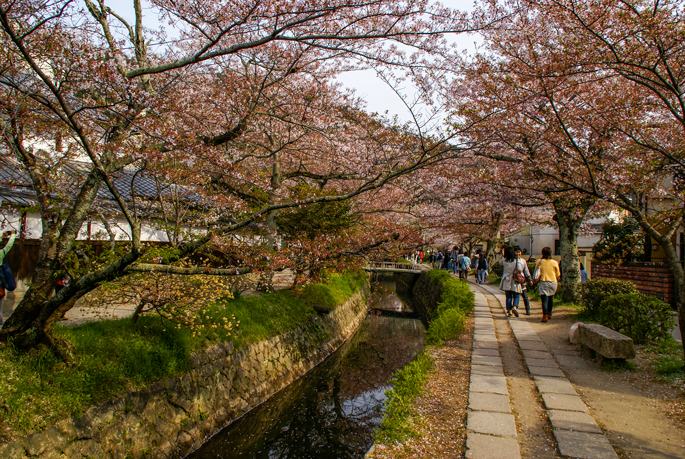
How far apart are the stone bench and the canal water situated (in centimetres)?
400

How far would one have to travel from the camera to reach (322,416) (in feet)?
25.3

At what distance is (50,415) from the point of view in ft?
15.1

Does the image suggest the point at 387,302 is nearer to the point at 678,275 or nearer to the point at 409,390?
the point at 409,390

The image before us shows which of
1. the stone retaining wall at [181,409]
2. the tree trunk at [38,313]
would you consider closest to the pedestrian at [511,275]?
the stone retaining wall at [181,409]

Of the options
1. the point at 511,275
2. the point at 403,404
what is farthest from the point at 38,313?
the point at 511,275

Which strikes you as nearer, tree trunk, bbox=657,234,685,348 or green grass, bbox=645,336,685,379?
tree trunk, bbox=657,234,685,348

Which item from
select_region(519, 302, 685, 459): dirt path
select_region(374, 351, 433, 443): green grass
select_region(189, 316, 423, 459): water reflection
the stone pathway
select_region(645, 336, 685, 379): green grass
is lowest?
select_region(189, 316, 423, 459): water reflection

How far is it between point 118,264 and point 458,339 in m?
7.10

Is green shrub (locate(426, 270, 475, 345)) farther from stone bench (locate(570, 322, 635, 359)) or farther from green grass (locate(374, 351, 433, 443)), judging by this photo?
stone bench (locate(570, 322, 635, 359))

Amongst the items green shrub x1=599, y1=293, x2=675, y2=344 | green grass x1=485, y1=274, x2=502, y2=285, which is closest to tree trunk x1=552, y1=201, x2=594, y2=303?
green shrub x1=599, y1=293, x2=675, y2=344

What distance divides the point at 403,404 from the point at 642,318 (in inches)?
209

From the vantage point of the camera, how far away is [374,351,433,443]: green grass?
454 cm

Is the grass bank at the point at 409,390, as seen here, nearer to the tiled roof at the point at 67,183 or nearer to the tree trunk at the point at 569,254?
the tree trunk at the point at 569,254

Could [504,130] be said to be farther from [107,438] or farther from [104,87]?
[107,438]
